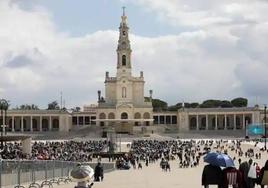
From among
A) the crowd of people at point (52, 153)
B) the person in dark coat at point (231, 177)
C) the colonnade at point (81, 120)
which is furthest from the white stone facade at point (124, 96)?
the person in dark coat at point (231, 177)

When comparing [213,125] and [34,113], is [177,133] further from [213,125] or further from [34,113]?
[34,113]

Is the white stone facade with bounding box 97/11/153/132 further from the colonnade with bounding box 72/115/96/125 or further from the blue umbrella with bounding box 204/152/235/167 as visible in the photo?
the blue umbrella with bounding box 204/152/235/167

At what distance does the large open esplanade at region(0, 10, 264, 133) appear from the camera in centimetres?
12950

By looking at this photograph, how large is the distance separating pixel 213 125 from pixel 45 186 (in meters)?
116

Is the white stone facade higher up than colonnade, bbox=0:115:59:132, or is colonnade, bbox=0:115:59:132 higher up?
the white stone facade

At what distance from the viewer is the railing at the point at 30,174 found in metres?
21.1

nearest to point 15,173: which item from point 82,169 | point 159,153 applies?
point 82,169

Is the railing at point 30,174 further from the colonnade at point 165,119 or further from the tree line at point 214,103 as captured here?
the tree line at point 214,103

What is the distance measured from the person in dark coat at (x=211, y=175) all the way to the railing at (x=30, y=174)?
8.23 metres

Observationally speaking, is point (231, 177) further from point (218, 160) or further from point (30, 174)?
point (30, 174)

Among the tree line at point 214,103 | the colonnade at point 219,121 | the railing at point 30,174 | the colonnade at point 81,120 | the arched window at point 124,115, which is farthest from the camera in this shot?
the tree line at point 214,103

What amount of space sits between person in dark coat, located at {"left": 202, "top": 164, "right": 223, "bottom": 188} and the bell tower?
119m

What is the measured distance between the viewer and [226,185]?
13.0m

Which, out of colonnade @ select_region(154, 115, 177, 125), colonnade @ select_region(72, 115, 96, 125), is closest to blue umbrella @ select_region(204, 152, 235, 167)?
colonnade @ select_region(154, 115, 177, 125)
